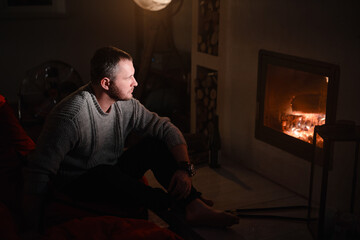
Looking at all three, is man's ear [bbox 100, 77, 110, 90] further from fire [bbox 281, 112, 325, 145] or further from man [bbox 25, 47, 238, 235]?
fire [bbox 281, 112, 325, 145]

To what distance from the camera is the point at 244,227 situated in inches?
77.7

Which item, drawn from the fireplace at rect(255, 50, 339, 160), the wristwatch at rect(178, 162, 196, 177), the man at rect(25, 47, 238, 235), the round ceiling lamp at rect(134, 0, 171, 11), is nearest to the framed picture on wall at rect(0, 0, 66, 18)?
the round ceiling lamp at rect(134, 0, 171, 11)

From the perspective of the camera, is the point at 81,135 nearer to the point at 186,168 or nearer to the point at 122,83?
the point at 122,83

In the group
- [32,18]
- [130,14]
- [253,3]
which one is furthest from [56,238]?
[130,14]

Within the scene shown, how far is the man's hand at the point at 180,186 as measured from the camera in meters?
1.80

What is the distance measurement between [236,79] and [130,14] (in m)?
2.85

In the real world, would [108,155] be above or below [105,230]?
above

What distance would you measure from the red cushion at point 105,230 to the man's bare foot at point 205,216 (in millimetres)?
222

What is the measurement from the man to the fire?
76cm

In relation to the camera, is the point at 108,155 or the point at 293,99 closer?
the point at 108,155

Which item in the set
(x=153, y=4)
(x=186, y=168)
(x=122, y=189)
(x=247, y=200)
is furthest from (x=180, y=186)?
(x=153, y=4)

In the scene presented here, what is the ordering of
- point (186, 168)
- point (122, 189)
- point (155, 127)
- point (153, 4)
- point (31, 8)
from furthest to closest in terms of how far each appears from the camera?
point (31, 8) → point (153, 4) → point (155, 127) → point (186, 168) → point (122, 189)

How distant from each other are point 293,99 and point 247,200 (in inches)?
25.2

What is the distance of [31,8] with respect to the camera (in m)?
4.62
